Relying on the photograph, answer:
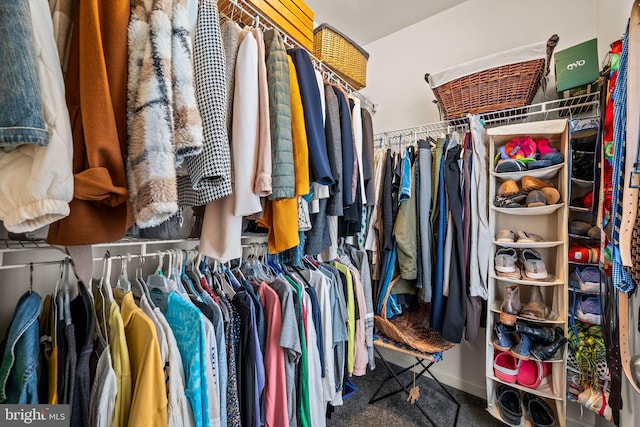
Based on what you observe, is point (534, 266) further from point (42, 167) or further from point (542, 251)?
point (42, 167)

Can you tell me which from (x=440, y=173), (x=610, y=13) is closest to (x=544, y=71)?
(x=610, y=13)

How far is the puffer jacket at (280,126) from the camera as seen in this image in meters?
0.79

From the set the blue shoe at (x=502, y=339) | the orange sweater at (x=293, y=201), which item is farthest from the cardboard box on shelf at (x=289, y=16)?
the blue shoe at (x=502, y=339)

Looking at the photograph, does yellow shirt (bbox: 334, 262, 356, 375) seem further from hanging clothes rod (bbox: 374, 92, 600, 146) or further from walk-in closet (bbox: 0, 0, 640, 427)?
hanging clothes rod (bbox: 374, 92, 600, 146)

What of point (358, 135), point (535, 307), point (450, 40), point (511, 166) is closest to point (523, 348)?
point (535, 307)

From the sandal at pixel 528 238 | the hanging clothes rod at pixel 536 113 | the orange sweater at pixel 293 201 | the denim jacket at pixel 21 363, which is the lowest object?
the denim jacket at pixel 21 363

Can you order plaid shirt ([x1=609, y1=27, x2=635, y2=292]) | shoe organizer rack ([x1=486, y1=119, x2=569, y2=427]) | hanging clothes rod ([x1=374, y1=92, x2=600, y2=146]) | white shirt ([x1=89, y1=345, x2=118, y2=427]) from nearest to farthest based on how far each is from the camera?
1. white shirt ([x1=89, y1=345, x2=118, y2=427])
2. plaid shirt ([x1=609, y1=27, x2=635, y2=292])
3. shoe organizer rack ([x1=486, y1=119, x2=569, y2=427])
4. hanging clothes rod ([x1=374, y1=92, x2=600, y2=146])

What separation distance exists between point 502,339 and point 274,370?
1.19 metres

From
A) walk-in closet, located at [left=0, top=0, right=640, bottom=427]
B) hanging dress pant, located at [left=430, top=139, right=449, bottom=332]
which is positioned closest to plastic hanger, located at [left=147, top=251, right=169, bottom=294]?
walk-in closet, located at [left=0, top=0, right=640, bottom=427]

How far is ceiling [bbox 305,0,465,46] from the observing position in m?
1.92

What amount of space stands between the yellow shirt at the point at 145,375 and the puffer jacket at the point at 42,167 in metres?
0.39

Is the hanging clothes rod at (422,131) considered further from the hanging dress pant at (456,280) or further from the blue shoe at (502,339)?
the blue shoe at (502,339)

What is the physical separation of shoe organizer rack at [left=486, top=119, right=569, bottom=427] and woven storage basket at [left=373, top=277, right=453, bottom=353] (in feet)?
0.91

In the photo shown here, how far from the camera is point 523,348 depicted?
1.31 meters
